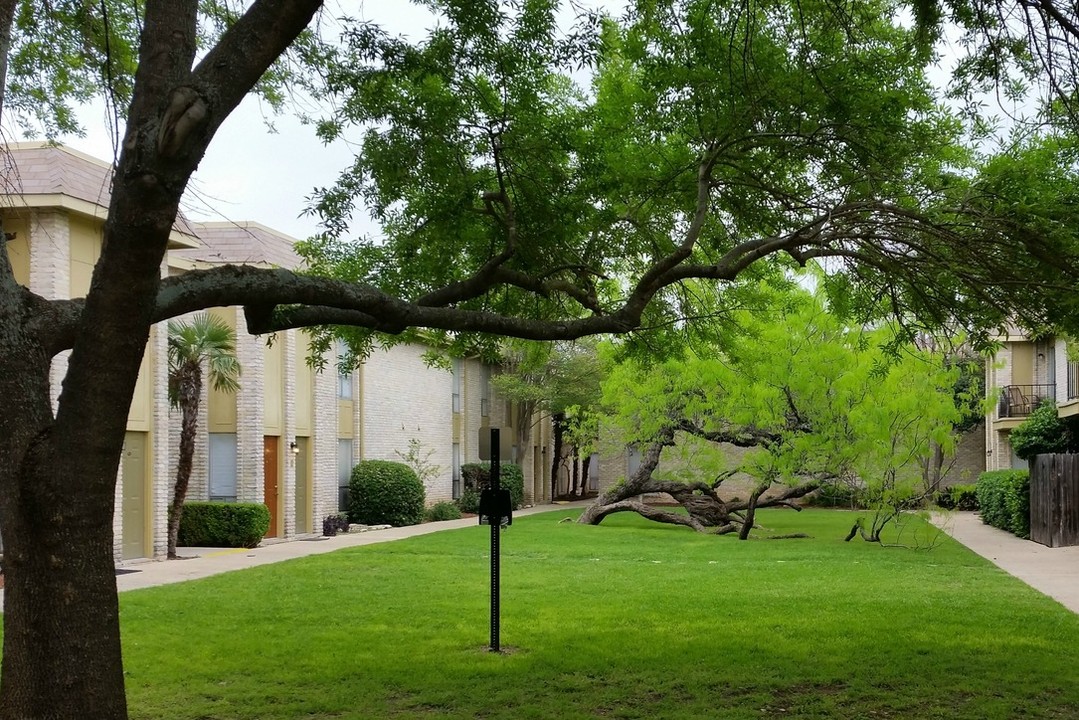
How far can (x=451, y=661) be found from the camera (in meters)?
10.2

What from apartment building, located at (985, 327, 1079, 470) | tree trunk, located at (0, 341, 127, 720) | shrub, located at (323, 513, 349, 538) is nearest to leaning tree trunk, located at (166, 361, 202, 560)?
shrub, located at (323, 513, 349, 538)

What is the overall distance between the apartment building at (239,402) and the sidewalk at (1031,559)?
904 centimetres

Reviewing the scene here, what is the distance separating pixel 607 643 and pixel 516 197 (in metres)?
4.57

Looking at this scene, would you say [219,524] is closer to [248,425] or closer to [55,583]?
[248,425]

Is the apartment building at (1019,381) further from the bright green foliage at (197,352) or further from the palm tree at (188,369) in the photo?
the palm tree at (188,369)

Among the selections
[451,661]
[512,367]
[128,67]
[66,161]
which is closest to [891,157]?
[451,661]

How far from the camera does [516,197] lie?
35.9 feet

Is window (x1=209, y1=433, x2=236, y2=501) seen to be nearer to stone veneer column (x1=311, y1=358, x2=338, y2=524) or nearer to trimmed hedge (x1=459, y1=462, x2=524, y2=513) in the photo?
stone veneer column (x1=311, y1=358, x2=338, y2=524)

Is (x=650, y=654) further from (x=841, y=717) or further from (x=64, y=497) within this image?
(x=64, y=497)

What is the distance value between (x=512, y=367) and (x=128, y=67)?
110 ft

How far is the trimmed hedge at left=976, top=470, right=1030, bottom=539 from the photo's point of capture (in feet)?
86.8

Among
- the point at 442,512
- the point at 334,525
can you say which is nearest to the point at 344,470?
the point at 334,525

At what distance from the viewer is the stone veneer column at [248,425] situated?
23.5m

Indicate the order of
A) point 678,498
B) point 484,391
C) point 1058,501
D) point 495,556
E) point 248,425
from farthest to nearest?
point 484,391
point 678,498
point 248,425
point 1058,501
point 495,556
